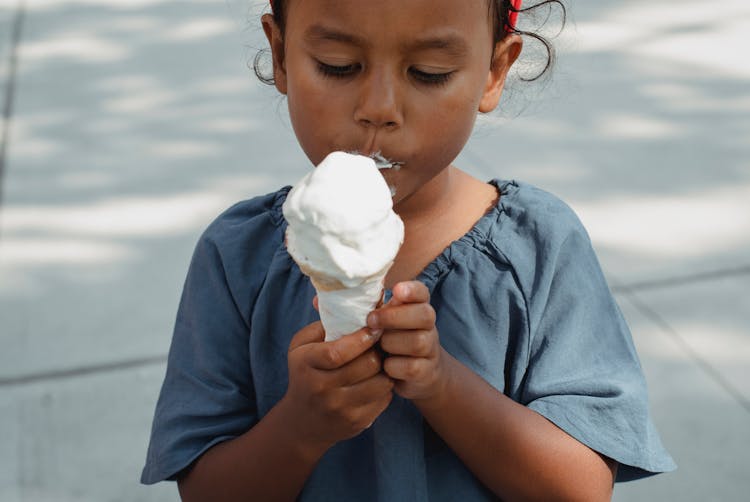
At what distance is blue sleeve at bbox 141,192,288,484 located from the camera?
1.59 meters

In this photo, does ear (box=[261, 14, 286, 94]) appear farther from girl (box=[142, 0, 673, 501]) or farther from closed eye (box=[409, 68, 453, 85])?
closed eye (box=[409, 68, 453, 85])

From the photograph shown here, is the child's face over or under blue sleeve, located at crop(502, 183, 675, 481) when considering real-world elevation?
over

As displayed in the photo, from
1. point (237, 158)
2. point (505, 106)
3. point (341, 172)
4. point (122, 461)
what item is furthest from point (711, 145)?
point (341, 172)

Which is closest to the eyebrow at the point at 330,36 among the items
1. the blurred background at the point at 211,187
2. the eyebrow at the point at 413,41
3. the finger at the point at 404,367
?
the eyebrow at the point at 413,41

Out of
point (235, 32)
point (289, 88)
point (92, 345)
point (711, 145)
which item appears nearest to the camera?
point (289, 88)

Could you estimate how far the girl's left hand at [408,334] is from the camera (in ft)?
4.18

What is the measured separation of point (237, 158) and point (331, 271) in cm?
271

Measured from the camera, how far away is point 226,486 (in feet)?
5.10

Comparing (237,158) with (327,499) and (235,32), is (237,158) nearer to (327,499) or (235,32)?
(235,32)

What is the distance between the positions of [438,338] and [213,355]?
36 cm

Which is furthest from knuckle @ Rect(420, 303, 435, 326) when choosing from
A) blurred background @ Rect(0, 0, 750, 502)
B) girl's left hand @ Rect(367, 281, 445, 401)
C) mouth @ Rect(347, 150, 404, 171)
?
blurred background @ Rect(0, 0, 750, 502)

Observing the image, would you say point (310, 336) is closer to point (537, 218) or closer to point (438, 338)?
point (438, 338)

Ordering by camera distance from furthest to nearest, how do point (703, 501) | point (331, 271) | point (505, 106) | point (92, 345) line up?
point (92, 345)
point (703, 501)
point (505, 106)
point (331, 271)

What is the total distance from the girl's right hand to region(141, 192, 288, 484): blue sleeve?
0.66 ft
